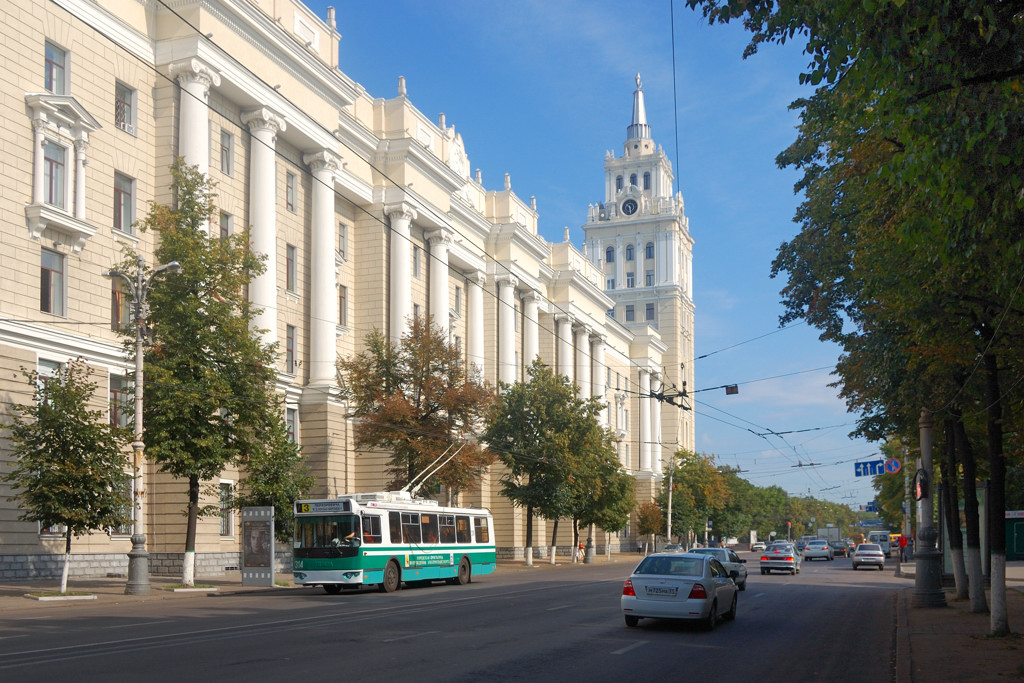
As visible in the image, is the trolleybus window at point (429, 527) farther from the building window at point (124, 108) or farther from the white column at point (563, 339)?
the white column at point (563, 339)

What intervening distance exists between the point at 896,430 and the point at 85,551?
26183mm

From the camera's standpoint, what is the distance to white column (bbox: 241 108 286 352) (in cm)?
4381

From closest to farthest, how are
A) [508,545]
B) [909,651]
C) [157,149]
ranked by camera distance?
1. [909,651]
2. [157,149]
3. [508,545]

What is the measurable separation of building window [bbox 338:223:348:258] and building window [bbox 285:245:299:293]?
15.9 ft

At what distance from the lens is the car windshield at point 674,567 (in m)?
19.2

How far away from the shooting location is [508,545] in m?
70.1

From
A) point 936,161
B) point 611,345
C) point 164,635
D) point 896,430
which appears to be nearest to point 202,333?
point 164,635

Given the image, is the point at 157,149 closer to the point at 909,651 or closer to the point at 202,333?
the point at 202,333

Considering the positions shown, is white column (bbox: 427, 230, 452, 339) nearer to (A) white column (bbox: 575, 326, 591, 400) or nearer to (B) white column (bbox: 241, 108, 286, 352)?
(B) white column (bbox: 241, 108, 286, 352)

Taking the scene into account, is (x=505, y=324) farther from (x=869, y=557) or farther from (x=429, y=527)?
(x=429, y=527)

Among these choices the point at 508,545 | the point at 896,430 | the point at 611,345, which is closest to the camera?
the point at 896,430

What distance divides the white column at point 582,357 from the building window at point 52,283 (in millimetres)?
55926

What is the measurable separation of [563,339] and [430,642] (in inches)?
2646

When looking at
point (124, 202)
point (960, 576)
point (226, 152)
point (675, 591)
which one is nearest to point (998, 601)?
point (675, 591)
